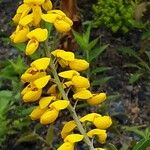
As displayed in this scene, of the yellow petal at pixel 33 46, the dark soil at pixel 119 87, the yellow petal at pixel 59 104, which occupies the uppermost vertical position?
the yellow petal at pixel 33 46

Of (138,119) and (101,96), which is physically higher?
(101,96)

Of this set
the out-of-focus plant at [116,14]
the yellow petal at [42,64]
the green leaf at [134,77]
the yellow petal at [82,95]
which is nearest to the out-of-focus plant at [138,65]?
the green leaf at [134,77]

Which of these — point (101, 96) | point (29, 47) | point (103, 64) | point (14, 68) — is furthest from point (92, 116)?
point (103, 64)

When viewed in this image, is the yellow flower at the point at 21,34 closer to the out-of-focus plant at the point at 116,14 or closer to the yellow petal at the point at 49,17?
the yellow petal at the point at 49,17

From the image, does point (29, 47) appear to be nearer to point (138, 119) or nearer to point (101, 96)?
point (101, 96)

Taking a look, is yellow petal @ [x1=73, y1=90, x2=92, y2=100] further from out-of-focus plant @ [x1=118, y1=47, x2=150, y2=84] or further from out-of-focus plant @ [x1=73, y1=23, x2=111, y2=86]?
out-of-focus plant @ [x1=118, y1=47, x2=150, y2=84]

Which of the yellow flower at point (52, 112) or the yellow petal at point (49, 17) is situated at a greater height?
the yellow petal at point (49, 17)
